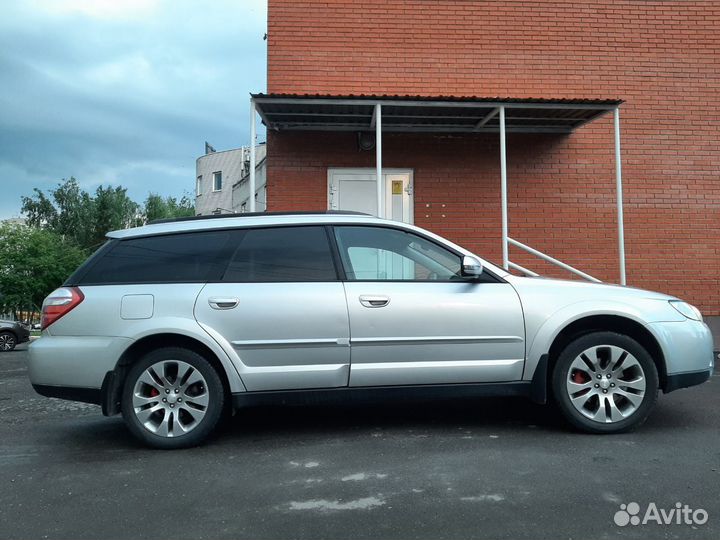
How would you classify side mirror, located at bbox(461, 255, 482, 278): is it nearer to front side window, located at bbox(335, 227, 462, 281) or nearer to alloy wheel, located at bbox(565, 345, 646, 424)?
front side window, located at bbox(335, 227, 462, 281)

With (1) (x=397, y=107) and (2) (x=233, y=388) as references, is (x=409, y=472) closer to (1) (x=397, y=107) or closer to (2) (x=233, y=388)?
(2) (x=233, y=388)

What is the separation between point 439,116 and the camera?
9.89 metres

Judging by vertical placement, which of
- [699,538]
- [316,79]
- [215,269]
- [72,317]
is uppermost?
[316,79]

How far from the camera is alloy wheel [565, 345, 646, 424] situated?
4414mm

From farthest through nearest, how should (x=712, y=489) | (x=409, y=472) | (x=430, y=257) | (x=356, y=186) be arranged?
(x=356, y=186) < (x=430, y=257) < (x=409, y=472) < (x=712, y=489)

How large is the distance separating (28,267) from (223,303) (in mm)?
36608

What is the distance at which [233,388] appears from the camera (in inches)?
169

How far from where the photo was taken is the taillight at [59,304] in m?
4.30

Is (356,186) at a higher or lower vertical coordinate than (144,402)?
higher

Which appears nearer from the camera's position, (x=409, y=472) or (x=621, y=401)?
(x=409, y=472)

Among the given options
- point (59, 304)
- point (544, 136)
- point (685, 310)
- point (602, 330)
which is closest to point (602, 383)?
point (602, 330)

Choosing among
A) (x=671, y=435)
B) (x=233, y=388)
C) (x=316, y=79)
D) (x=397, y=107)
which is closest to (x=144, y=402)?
(x=233, y=388)

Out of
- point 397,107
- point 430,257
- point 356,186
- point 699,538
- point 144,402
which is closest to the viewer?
point 699,538

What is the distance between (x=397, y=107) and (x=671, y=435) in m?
6.42
